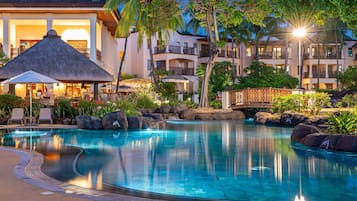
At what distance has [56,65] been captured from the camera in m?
21.9

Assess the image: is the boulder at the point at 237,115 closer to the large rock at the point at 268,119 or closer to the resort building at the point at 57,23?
the large rock at the point at 268,119

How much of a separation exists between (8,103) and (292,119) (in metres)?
13.3

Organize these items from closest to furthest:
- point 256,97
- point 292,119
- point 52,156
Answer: point 52,156 < point 292,119 < point 256,97

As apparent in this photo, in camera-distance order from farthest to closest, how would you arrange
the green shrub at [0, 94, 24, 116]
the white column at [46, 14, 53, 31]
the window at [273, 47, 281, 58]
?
the window at [273, 47, 281, 58] → the white column at [46, 14, 53, 31] → the green shrub at [0, 94, 24, 116]

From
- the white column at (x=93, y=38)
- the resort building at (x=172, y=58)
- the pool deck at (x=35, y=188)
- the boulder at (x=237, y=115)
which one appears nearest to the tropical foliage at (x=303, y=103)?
the boulder at (x=237, y=115)

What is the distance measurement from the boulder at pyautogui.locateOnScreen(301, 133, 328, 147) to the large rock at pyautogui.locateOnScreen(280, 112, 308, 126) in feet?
26.7

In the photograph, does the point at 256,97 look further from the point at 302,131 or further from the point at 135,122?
the point at 302,131

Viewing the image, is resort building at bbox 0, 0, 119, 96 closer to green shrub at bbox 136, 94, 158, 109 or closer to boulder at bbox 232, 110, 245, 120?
green shrub at bbox 136, 94, 158, 109

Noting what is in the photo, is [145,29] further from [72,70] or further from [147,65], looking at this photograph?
[147,65]

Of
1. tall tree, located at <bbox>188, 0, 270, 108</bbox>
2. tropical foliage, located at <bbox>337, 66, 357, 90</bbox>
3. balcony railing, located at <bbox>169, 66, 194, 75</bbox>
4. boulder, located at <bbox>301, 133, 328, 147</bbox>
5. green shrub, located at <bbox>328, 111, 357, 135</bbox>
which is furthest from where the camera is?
balcony railing, located at <bbox>169, 66, 194, 75</bbox>

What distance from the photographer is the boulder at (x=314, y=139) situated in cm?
1211

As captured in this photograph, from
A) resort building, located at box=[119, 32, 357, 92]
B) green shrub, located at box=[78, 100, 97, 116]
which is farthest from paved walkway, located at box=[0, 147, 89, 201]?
resort building, located at box=[119, 32, 357, 92]

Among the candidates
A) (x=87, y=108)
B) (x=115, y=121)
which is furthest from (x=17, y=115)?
(x=115, y=121)

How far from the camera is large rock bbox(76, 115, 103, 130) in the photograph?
18.2 m
